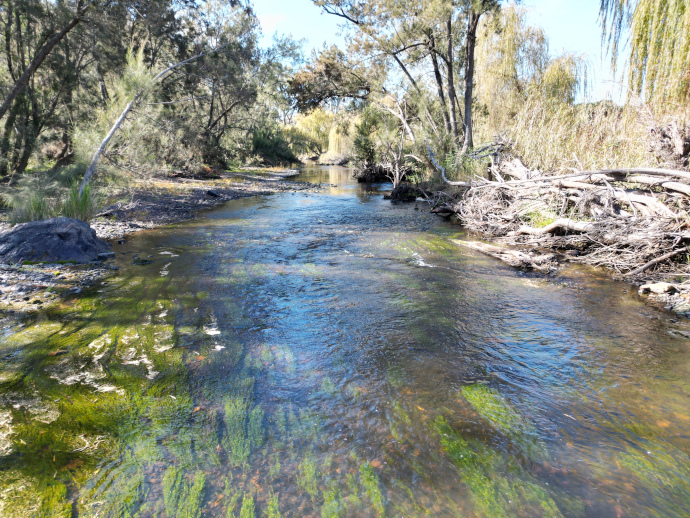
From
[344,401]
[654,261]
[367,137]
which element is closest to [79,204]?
[344,401]

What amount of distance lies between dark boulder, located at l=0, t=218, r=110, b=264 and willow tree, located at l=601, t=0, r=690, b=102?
923 centimetres

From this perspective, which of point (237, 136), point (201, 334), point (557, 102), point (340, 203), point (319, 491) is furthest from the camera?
point (237, 136)

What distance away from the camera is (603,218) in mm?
6934

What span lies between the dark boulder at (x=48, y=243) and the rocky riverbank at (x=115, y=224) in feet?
0.65

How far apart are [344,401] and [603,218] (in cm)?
Result: 605

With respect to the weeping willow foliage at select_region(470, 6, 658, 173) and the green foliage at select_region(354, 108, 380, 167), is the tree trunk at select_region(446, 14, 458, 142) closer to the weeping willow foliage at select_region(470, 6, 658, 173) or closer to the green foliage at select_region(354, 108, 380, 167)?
the weeping willow foliage at select_region(470, 6, 658, 173)

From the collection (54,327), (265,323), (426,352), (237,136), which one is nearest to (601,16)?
(426,352)

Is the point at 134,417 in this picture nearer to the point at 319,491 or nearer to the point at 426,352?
the point at 319,491

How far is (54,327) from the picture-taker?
424 cm

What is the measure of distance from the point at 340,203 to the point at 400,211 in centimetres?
254

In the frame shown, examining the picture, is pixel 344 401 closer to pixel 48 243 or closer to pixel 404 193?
pixel 48 243

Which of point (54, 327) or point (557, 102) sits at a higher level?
point (557, 102)

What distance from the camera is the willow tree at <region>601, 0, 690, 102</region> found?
6020 millimetres

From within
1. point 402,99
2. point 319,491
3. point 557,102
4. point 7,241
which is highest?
point 402,99
